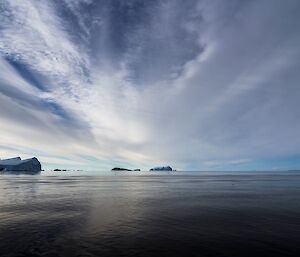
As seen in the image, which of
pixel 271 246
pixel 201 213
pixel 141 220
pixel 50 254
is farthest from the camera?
pixel 201 213

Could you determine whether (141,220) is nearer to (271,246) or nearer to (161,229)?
(161,229)

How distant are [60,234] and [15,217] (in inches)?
351

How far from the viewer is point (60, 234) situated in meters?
19.2

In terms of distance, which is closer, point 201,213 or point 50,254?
point 50,254

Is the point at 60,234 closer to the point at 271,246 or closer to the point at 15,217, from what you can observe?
the point at 15,217

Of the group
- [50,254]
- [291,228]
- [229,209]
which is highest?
[229,209]

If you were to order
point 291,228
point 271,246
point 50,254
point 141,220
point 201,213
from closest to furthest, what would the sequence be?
point 50,254
point 271,246
point 291,228
point 141,220
point 201,213

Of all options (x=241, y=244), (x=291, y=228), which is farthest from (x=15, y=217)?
(x=291, y=228)

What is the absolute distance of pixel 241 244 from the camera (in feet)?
54.2

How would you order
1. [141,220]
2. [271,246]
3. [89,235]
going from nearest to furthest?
[271,246] → [89,235] → [141,220]

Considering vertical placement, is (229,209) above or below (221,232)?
above

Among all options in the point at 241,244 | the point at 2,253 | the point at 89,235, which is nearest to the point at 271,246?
the point at 241,244

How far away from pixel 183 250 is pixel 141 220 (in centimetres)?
955

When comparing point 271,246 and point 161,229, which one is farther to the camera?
point 161,229
